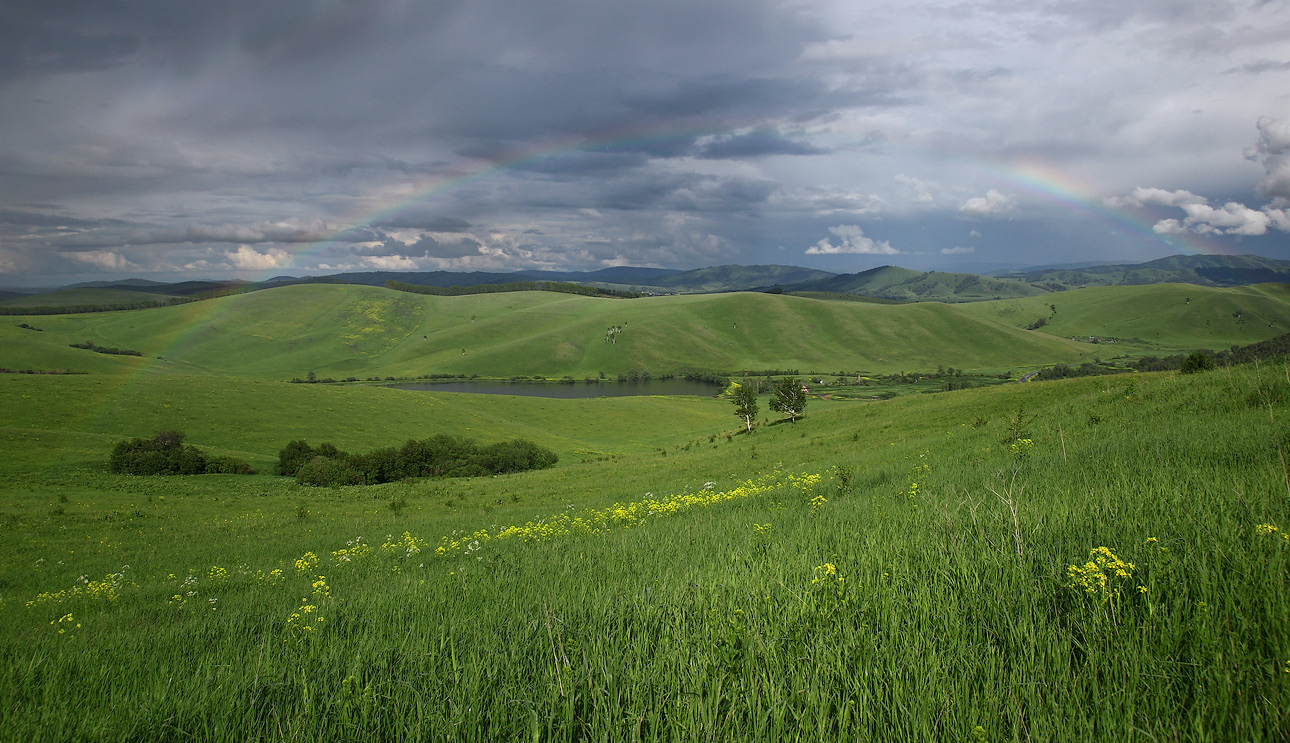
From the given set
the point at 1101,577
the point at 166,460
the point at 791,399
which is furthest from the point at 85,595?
the point at 791,399

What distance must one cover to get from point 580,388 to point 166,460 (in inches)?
4991

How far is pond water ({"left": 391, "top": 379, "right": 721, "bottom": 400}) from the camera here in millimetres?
152750

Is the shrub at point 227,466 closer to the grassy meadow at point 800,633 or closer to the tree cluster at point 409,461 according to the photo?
the tree cluster at point 409,461

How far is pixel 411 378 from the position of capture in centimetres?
17525

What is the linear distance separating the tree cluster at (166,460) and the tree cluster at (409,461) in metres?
3.59

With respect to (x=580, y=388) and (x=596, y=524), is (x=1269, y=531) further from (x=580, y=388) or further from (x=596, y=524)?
(x=580, y=388)

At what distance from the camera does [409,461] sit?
49281 mm

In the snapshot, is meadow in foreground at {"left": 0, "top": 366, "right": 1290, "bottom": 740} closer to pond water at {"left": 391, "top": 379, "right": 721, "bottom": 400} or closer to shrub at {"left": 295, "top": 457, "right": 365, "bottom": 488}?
shrub at {"left": 295, "top": 457, "right": 365, "bottom": 488}

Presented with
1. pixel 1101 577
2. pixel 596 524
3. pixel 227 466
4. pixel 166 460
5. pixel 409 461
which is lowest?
pixel 409 461

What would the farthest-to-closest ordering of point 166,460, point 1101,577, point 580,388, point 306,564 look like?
point 580,388 → point 166,460 → point 306,564 → point 1101,577

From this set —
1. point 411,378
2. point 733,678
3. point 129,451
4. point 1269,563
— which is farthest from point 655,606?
point 411,378

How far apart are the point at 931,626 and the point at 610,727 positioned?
5.77ft

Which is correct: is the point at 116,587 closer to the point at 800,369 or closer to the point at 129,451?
the point at 129,451

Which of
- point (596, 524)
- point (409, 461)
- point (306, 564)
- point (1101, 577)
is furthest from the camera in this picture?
point (409, 461)
